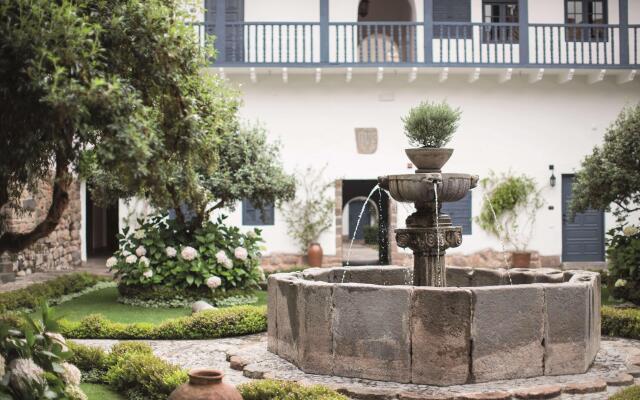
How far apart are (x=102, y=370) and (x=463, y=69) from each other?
1214cm

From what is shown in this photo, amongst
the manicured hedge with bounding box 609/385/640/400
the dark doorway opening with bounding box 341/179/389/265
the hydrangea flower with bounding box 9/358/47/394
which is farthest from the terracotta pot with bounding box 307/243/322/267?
the hydrangea flower with bounding box 9/358/47/394

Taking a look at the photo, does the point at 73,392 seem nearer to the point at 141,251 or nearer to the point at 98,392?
the point at 98,392

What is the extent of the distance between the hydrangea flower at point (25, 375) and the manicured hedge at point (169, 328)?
384 cm

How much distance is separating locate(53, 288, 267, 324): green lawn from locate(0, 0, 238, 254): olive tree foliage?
4.98m

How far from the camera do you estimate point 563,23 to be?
17.4 m

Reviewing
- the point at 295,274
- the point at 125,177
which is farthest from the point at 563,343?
the point at 125,177

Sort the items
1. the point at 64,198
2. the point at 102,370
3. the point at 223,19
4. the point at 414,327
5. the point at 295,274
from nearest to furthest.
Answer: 1. the point at 64,198
2. the point at 414,327
3. the point at 102,370
4. the point at 295,274
5. the point at 223,19

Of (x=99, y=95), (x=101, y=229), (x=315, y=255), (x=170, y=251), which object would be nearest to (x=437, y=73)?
(x=315, y=255)

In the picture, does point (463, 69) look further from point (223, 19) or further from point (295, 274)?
point (295, 274)

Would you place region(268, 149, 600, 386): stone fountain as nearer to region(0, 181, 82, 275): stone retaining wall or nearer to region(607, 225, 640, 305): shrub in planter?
region(607, 225, 640, 305): shrub in planter

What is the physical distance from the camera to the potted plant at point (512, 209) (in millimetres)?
17172

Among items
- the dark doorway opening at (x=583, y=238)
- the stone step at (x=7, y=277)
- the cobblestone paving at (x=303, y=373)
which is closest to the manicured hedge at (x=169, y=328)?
the cobblestone paving at (x=303, y=373)

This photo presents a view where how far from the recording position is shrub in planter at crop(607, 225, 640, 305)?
11211 millimetres

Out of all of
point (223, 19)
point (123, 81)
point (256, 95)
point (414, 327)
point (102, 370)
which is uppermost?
point (223, 19)
